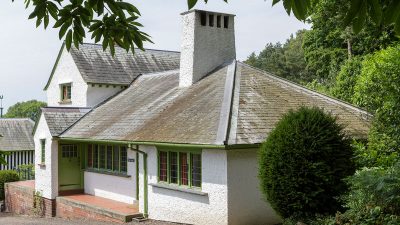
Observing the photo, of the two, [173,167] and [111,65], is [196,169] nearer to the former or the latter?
[173,167]

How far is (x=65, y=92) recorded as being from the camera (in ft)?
87.3

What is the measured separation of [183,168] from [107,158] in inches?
231

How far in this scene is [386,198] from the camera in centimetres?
1004

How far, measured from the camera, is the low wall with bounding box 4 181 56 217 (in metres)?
21.7

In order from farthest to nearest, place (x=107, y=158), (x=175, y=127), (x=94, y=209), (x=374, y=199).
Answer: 1. (x=107, y=158)
2. (x=94, y=209)
3. (x=175, y=127)
4. (x=374, y=199)

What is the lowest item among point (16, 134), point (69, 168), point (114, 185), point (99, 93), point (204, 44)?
point (114, 185)

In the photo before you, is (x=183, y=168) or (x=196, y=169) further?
(x=183, y=168)

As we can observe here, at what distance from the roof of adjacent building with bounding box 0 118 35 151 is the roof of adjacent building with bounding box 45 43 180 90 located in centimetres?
1306

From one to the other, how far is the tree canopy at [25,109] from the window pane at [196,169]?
10348 cm

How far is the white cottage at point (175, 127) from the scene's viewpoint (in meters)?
14.4

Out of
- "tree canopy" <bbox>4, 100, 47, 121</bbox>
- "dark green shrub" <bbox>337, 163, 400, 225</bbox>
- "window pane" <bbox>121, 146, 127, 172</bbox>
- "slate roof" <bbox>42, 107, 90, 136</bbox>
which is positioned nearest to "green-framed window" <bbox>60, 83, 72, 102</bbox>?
"slate roof" <bbox>42, 107, 90, 136</bbox>

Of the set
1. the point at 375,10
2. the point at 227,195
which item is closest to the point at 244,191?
the point at 227,195

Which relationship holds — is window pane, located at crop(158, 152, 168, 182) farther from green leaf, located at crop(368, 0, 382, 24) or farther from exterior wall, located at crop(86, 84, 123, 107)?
green leaf, located at crop(368, 0, 382, 24)

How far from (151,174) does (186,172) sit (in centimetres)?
177
